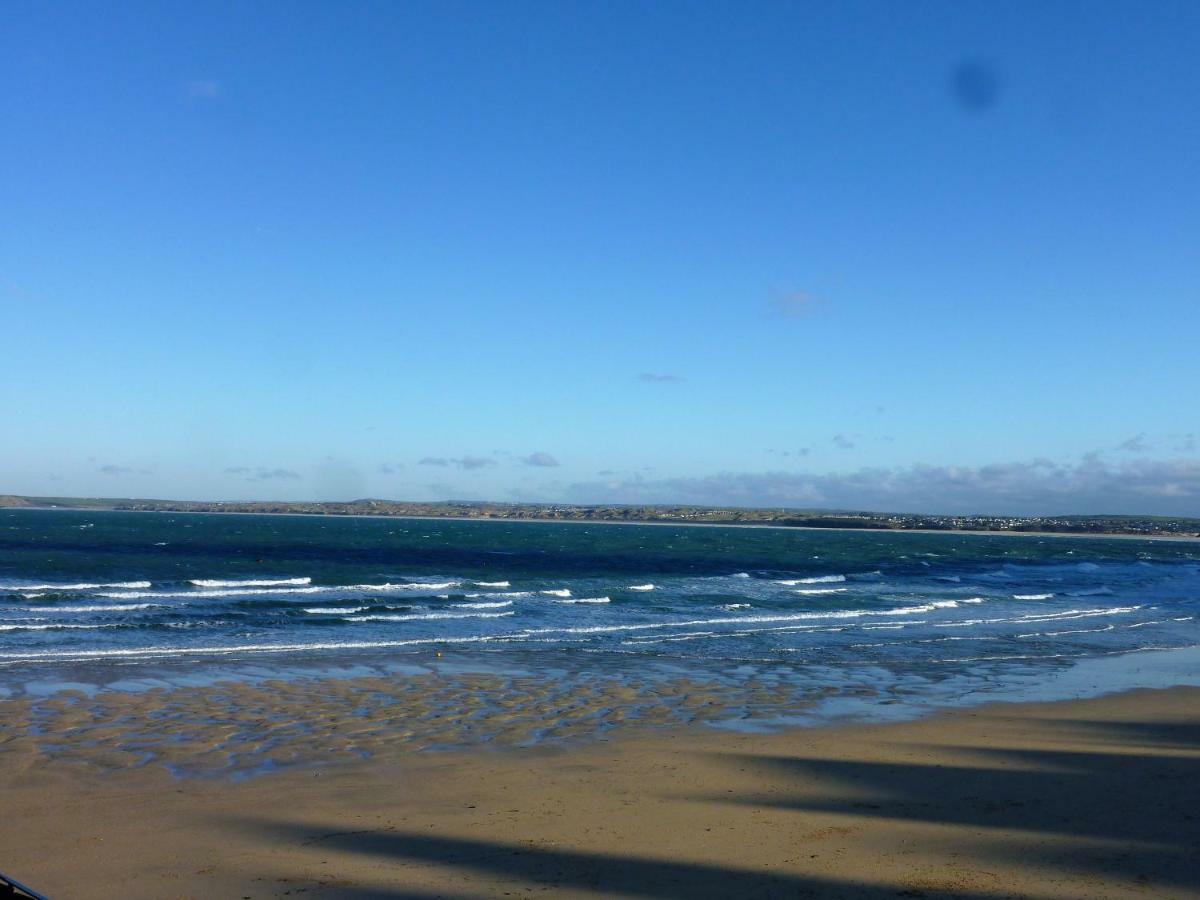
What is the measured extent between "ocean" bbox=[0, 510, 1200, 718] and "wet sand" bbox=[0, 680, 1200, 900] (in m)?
3.62

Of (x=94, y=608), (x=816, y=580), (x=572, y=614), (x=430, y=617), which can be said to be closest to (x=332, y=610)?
(x=430, y=617)

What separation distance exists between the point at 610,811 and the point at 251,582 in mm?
32322

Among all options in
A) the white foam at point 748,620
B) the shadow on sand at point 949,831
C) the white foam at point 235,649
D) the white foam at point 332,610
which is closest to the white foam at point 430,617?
the white foam at point 332,610

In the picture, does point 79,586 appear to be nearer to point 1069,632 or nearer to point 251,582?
point 251,582

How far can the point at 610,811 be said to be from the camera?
33.0 feet

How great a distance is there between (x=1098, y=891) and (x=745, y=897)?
276 centimetres

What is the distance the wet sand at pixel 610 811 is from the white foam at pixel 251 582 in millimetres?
23400

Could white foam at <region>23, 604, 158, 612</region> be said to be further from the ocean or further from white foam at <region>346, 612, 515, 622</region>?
white foam at <region>346, 612, 515, 622</region>

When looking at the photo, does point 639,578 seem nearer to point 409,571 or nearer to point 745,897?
point 409,571

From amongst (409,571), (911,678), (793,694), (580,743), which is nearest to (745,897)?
(580,743)

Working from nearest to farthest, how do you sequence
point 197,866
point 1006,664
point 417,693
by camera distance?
point 197,866
point 417,693
point 1006,664

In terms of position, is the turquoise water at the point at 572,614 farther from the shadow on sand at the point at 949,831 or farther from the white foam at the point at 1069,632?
the shadow on sand at the point at 949,831

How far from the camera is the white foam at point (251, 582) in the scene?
37.6 m

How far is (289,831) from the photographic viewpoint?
9344 mm
